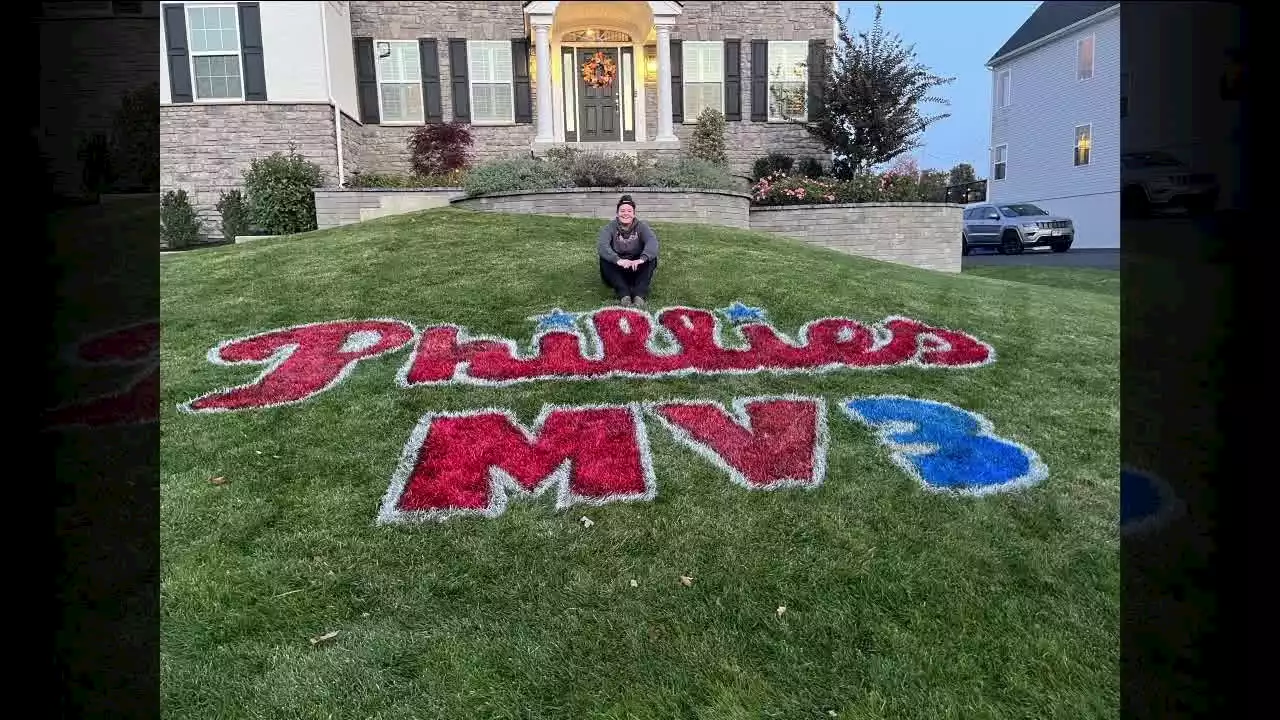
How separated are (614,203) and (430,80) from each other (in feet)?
27.0

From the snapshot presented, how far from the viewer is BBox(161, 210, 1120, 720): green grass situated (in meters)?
2.78

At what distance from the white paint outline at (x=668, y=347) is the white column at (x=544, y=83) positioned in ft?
36.1

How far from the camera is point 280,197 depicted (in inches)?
598

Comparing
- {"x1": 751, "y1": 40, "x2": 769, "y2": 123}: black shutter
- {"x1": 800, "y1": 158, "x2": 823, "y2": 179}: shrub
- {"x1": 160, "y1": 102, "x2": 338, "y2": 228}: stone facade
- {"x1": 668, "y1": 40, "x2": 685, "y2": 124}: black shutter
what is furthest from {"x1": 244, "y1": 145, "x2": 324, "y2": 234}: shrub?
{"x1": 800, "y1": 158, "x2": 823, "y2": 179}: shrub

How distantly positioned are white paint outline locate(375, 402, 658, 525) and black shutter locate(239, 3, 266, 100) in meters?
14.4

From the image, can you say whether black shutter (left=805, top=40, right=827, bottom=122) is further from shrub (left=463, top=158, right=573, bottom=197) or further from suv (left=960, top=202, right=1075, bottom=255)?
shrub (left=463, top=158, right=573, bottom=197)

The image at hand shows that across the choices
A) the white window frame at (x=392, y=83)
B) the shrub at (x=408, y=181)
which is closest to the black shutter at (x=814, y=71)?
the shrub at (x=408, y=181)

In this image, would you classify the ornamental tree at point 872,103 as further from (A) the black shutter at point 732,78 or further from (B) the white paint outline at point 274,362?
(B) the white paint outline at point 274,362

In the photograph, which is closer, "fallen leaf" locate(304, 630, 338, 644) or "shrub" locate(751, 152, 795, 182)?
"fallen leaf" locate(304, 630, 338, 644)

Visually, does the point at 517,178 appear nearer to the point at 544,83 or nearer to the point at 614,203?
the point at 614,203
